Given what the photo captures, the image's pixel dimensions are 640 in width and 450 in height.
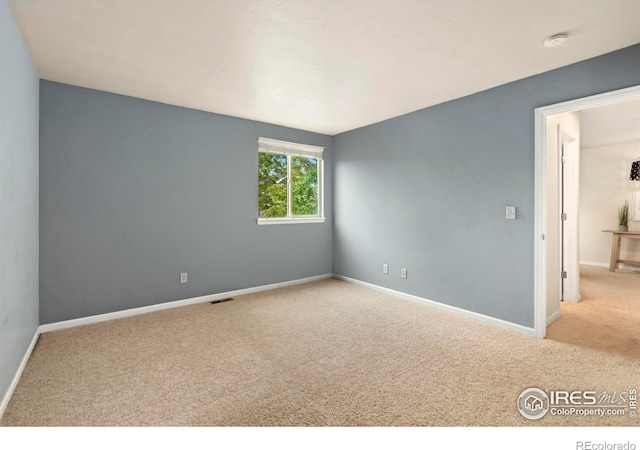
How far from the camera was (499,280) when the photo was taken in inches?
121

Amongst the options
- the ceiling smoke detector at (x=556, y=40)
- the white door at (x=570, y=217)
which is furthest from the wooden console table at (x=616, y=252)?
the ceiling smoke detector at (x=556, y=40)

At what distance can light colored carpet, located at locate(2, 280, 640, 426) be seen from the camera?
5.65ft

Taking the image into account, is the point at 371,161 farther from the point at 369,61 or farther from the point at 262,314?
the point at 262,314

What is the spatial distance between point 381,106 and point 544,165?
1802 mm

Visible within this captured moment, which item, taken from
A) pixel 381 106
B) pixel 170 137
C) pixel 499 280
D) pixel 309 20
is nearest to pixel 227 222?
pixel 170 137

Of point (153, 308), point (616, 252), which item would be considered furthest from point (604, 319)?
point (153, 308)

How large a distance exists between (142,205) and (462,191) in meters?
3.56

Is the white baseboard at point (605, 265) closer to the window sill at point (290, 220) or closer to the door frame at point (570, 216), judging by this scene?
the door frame at point (570, 216)

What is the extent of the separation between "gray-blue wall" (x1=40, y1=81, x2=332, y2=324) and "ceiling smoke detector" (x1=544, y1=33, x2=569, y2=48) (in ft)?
10.5

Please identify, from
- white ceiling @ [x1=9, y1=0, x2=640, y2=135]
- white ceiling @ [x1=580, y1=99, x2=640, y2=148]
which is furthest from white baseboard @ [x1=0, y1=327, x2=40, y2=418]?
white ceiling @ [x1=580, y1=99, x2=640, y2=148]

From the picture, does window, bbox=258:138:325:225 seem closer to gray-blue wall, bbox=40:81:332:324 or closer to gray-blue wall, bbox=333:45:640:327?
gray-blue wall, bbox=40:81:332:324

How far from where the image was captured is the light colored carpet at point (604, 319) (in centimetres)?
264

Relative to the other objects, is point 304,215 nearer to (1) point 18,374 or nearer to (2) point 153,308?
(2) point 153,308

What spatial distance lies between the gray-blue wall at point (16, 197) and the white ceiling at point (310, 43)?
0.24m
